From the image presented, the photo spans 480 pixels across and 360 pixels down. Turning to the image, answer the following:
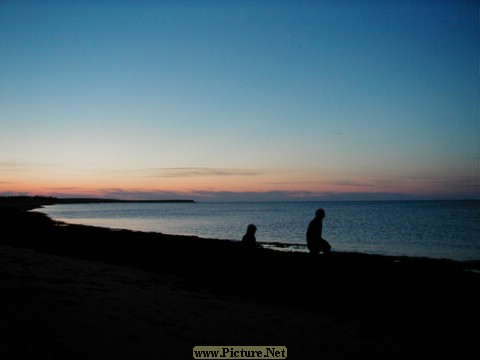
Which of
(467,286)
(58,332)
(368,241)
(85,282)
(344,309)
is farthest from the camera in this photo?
(368,241)

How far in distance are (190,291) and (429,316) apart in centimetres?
556

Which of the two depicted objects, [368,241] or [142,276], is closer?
[142,276]

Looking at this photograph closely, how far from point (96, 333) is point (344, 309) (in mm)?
5516

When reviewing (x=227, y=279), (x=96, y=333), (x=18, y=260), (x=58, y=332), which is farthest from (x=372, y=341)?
(x=18, y=260)

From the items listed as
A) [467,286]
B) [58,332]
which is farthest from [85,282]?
[467,286]

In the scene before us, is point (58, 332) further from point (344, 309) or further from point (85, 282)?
point (344, 309)

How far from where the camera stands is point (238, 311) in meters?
7.30

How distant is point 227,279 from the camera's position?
11.8m

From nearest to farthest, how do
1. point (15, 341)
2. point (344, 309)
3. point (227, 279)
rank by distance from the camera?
point (15, 341)
point (344, 309)
point (227, 279)

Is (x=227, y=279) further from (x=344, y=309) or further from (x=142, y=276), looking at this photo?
(x=344, y=309)

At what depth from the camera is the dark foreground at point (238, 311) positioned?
488cm

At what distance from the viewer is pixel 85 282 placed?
8.88 meters

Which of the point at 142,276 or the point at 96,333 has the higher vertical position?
the point at 96,333

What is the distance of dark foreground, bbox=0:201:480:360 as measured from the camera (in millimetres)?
4875
